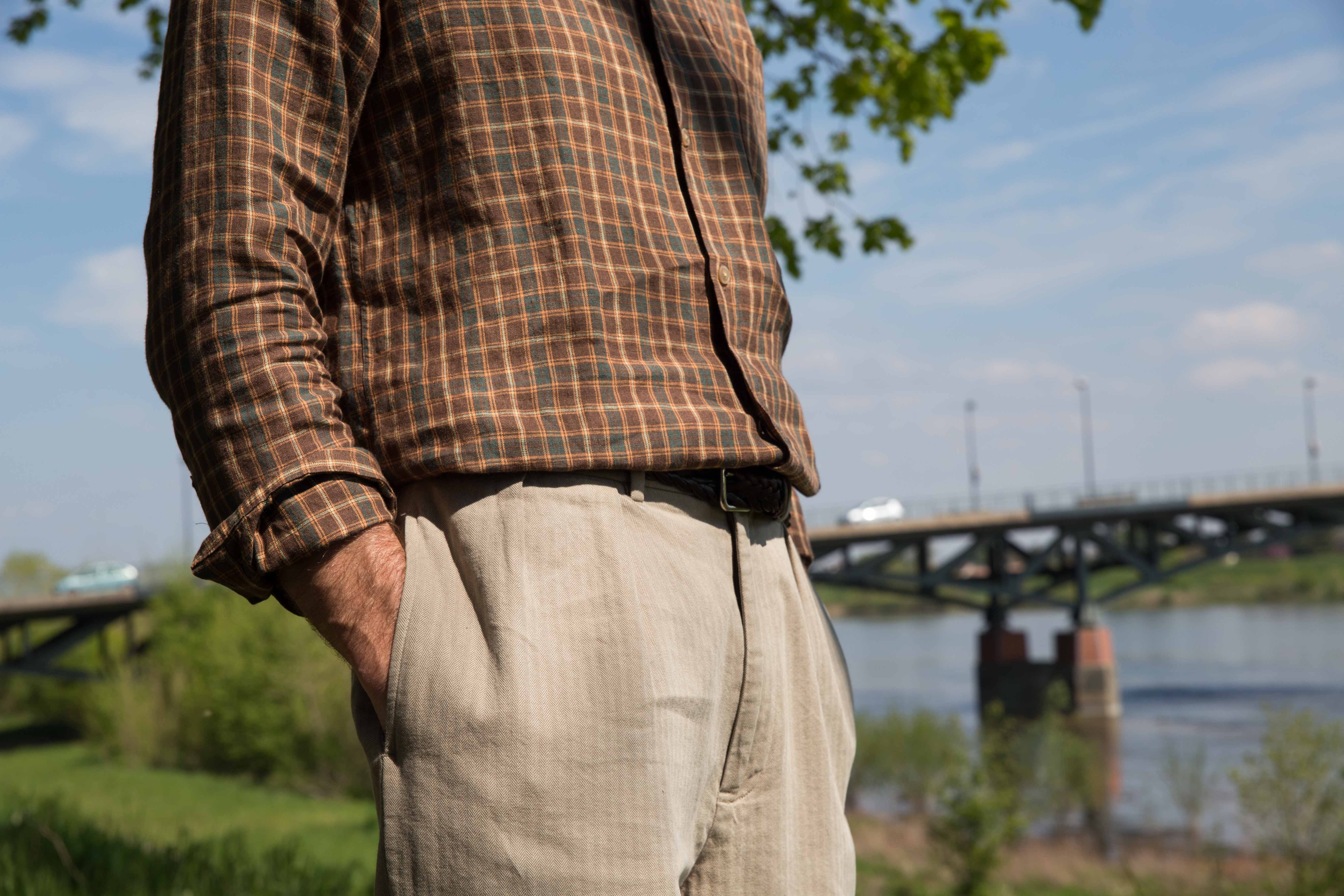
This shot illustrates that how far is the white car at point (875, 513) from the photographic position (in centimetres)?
3344

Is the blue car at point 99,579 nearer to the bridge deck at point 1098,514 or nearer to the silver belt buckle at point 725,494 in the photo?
the bridge deck at point 1098,514

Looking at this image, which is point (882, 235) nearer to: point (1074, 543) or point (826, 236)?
point (826, 236)

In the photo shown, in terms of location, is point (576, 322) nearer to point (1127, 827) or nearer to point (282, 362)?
point (282, 362)

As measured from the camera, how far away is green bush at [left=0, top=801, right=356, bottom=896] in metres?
4.13

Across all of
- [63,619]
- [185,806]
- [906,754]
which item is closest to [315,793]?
[185,806]

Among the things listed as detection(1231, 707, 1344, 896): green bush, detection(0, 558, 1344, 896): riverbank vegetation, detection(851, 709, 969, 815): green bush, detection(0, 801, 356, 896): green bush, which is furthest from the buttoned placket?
detection(851, 709, 969, 815): green bush

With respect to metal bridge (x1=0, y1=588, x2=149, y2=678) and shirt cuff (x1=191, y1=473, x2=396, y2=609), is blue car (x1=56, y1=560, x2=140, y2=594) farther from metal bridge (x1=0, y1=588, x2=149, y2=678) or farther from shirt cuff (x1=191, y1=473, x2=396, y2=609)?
shirt cuff (x1=191, y1=473, x2=396, y2=609)

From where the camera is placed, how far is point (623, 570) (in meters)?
1.16

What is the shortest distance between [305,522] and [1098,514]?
3503cm

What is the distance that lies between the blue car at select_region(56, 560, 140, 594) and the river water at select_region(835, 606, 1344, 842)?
71.5 ft

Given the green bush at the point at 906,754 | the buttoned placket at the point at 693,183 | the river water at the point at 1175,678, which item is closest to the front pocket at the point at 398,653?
the buttoned placket at the point at 693,183

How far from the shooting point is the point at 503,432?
119 cm

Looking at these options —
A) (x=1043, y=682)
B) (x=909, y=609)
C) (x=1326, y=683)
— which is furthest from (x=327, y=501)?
(x=909, y=609)

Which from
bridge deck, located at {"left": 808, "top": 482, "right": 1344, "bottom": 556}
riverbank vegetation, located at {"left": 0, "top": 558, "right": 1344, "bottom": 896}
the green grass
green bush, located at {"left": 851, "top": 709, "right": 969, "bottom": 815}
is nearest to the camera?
riverbank vegetation, located at {"left": 0, "top": 558, "right": 1344, "bottom": 896}
